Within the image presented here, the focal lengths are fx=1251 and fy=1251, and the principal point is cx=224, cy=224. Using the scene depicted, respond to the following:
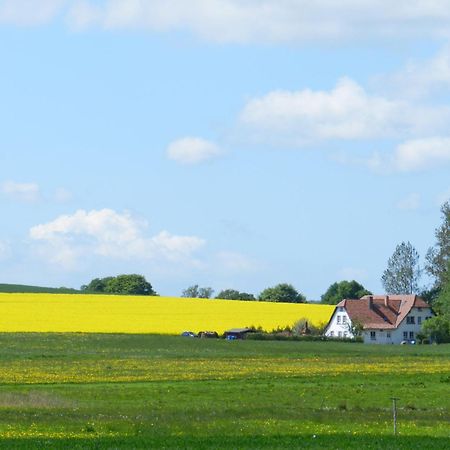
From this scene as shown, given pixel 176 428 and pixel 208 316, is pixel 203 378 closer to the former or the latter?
pixel 176 428

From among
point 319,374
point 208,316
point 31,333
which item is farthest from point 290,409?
point 208,316

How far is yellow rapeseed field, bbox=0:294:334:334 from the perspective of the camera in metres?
122

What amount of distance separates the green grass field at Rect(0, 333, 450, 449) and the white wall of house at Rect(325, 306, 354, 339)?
60.1m

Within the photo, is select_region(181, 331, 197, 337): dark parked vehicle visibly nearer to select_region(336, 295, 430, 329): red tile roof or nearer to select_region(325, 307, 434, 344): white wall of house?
select_region(325, 307, 434, 344): white wall of house

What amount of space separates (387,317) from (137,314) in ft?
132

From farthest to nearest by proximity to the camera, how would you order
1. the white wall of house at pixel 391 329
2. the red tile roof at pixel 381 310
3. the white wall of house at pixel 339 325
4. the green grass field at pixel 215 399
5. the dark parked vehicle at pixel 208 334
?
the red tile roof at pixel 381 310, the white wall of house at pixel 391 329, the white wall of house at pixel 339 325, the dark parked vehicle at pixel 208 334, the green grass field at pixel 215 399

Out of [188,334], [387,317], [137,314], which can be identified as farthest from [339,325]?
[188,334]

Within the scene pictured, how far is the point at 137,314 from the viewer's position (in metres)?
136

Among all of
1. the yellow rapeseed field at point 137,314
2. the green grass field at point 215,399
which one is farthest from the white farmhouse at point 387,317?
the green grass field at point 215,399

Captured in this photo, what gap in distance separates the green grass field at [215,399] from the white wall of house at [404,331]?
67901mm

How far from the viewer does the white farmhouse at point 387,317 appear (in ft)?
520

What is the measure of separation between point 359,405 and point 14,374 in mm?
22611

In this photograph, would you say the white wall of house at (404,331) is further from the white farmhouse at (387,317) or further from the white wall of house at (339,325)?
the white wall of house at (339,325)

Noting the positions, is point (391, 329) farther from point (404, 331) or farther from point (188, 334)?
point (188, 334)
